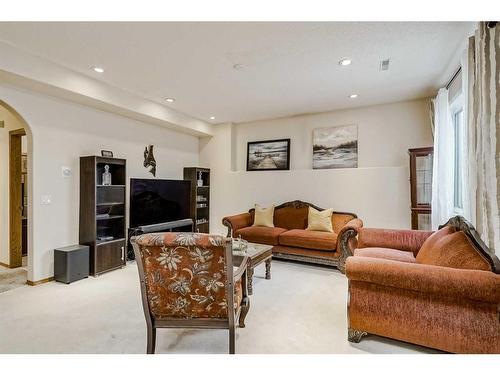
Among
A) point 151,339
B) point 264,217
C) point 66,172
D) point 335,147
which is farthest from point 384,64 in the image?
point 66,172

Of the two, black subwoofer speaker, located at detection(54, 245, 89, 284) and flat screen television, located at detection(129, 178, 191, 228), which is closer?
black subwoofer speaker, located at detection(54, 245, 89, 284)

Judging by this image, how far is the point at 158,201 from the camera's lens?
4895mm

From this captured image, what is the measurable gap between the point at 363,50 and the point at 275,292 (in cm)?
281

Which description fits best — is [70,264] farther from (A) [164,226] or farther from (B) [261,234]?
(B) [261,234]

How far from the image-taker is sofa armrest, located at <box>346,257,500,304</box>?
166 centimetres

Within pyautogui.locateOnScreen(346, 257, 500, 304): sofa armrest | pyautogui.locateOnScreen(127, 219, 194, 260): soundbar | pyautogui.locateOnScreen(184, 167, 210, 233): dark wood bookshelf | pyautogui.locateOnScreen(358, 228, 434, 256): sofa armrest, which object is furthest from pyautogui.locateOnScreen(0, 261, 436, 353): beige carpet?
pyautogui.locateOnScreen(184, 167, 210, 233): dark wood bookshelf

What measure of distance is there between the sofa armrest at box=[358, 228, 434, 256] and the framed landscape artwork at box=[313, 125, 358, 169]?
1917mm

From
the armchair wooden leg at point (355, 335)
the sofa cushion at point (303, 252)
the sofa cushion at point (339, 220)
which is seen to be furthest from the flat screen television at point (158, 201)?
the armchair wooden leg at point (355, 335)

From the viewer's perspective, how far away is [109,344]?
2.07 metres

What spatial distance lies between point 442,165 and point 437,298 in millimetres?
2358

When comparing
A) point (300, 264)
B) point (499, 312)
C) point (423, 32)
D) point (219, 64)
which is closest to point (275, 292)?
point (300, 264)

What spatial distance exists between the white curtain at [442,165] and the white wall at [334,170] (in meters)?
0.72

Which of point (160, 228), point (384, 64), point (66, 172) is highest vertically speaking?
point (384, 64)

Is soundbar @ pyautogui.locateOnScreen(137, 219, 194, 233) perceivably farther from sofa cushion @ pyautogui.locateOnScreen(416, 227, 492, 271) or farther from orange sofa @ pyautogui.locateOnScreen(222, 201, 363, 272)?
sofa cushion @ pyautogui.locateOnScreen(416, 227, 492, 271)
